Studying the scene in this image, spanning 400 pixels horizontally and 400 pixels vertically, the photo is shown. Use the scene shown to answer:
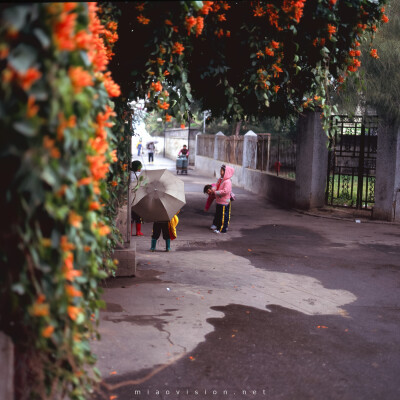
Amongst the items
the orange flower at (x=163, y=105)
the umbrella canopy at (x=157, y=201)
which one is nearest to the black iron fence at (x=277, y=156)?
the umbrella canopy at (x=157, y=201)

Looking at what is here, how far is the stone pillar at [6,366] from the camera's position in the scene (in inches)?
113

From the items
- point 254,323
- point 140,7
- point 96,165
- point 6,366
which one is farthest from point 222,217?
point 96,165

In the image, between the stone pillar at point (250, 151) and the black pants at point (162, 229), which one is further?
the stone pillar at point (250, 151)

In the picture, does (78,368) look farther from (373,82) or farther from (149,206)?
(373,82)

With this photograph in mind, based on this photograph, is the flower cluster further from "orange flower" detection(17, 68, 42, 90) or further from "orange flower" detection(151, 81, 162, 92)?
"orange flower" detection(151, 81, 162, 92)

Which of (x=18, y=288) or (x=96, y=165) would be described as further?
(x=96, y=165)

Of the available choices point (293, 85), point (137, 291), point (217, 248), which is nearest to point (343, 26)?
point (293, 85)

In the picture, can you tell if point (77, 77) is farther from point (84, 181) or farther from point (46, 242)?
point (46, 242)

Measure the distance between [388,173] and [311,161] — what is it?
2.51 metres

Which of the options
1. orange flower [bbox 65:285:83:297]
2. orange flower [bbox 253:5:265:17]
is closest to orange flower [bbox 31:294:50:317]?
orange flower [bbox 65:285:83:297]

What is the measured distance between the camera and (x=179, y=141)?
47.9 metres

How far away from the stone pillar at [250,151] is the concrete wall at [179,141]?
16.0m

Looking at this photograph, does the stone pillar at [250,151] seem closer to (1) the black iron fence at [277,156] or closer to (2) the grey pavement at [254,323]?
(1) the black iron fence at [277,156]

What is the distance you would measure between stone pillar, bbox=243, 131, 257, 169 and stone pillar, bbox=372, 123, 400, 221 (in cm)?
858
